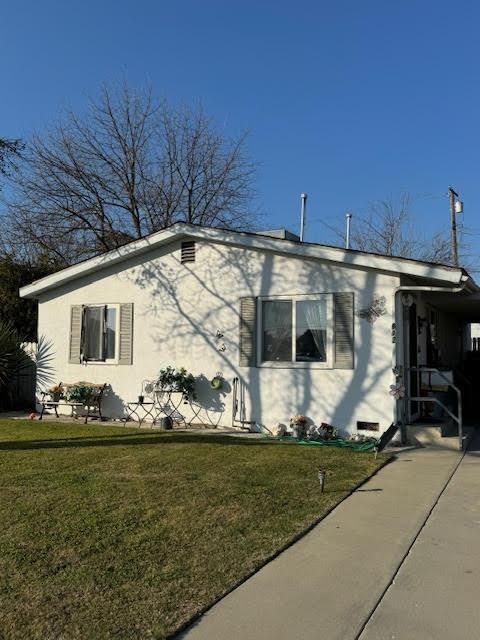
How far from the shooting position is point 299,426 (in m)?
9.76

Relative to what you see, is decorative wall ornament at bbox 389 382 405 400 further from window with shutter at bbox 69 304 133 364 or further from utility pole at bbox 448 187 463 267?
utility pole at bbox 448 187 463 267

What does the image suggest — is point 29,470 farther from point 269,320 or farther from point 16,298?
point 16,298

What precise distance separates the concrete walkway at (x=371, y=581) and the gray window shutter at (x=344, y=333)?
148 inches

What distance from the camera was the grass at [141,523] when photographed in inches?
134

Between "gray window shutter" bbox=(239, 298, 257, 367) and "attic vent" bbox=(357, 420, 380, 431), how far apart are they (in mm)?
2124

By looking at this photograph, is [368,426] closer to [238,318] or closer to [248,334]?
[248,334]

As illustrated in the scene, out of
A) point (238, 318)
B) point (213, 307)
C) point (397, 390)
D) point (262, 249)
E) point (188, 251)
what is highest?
point (188, 251)

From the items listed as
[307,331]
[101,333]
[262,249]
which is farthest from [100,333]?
[307,331]

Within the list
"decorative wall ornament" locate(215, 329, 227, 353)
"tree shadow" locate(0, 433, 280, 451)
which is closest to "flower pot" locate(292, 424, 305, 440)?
"tree shadow" locate(0, 433, 280, 451)

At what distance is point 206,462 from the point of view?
7.51 meters

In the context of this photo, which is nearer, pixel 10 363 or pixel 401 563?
pixel 401 563

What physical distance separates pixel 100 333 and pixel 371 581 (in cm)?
932

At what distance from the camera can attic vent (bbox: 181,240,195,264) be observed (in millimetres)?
11250

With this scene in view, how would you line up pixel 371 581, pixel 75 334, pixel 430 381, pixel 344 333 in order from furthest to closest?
1. pixel 75 334
2. pixel 430 381
3. pixel 344 333
4. pixel 371 581
